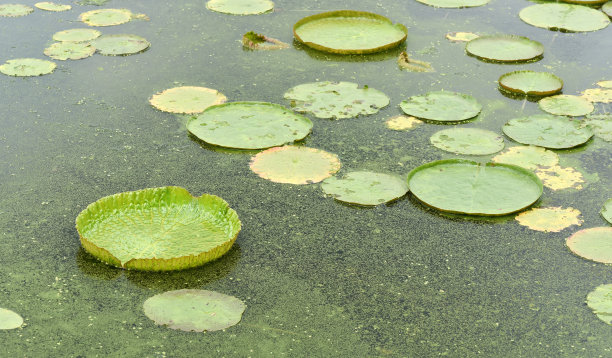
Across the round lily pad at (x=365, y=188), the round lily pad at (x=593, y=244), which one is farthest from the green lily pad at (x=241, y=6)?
the round lily pad at (x=593, y=244)

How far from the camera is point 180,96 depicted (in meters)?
4.45

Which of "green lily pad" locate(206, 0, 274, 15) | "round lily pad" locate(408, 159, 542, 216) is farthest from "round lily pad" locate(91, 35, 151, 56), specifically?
"round lily pad" locate(408, 159, 542, 216)

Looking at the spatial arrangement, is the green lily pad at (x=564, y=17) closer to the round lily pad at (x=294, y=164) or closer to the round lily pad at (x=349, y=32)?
the round lily pad at (x=349, y=32)

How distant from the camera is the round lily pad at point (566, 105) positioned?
4.32m

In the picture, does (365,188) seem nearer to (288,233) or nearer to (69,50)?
(288,233)

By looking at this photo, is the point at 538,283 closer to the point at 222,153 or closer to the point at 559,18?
the point at 222,153

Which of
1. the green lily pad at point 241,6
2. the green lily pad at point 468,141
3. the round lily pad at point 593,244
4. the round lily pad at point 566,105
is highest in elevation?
the green lily pad at point 241,6

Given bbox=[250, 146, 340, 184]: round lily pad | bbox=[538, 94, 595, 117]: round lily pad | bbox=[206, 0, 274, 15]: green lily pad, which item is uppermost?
bbox=[206, 0, 274, 15]: green lily pad

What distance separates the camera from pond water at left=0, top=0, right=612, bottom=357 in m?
2.72

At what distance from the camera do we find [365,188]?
11.8 ft

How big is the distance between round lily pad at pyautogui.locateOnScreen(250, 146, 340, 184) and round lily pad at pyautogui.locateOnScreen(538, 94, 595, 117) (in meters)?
1.40

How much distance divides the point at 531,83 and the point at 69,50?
9.93ft

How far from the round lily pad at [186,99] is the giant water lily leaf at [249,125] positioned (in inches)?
4.5

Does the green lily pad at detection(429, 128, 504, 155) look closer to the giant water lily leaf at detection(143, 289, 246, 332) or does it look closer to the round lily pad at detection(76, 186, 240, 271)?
the round lily pad at detection(76, 186, 240, 271)
